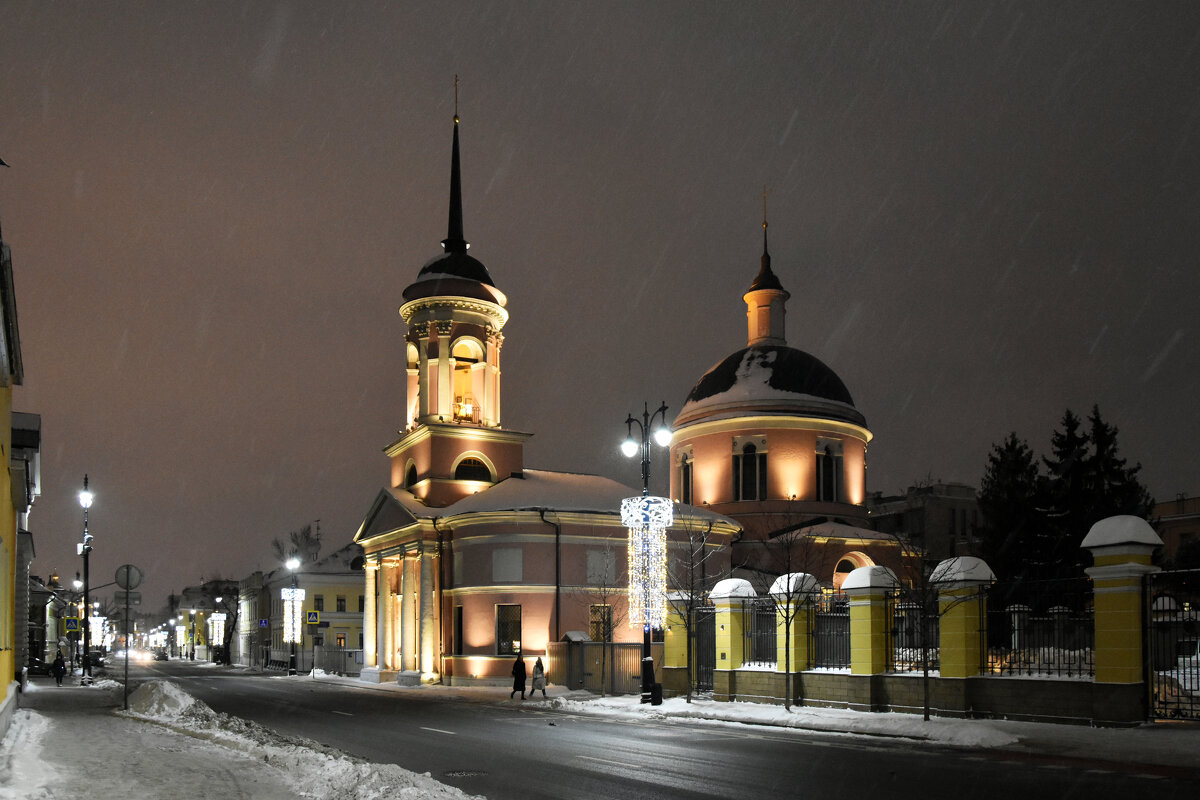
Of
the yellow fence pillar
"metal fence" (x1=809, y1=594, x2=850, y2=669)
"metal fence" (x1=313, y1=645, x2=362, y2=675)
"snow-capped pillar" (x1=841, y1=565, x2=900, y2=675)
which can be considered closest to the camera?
"snow-capped pillar" (x1=841, y1=565, x2=900, y2=675)

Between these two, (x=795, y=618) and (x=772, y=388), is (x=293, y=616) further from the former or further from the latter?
(x=795, y=618)

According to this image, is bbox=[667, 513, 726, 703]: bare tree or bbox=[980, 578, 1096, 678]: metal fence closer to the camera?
bbox=[980, 578, 1096, 678]: metal fence

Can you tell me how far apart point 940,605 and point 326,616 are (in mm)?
62805

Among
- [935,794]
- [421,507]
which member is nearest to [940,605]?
[935,794]

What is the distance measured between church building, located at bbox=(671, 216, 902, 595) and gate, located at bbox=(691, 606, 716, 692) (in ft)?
67.7

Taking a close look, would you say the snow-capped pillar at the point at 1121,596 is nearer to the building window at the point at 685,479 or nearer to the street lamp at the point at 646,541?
the street lamp at the point at 646,541

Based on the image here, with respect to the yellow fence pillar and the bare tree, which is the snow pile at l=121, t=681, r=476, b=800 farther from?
the bare tree

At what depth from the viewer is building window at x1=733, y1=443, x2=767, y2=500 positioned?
54.1 m

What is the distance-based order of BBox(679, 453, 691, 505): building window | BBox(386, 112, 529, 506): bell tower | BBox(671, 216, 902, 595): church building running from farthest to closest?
BBox(679, 453, 691, 505): building window, BBox(671, 216, 902, 595): church building, BBox(386, 112, 529, 506): bell tower

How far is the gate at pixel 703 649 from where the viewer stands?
2922 centimetres

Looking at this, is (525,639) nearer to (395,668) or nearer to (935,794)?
(395,668)

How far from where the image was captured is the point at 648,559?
29938mm

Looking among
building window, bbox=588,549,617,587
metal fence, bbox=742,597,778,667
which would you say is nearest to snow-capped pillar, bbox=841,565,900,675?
metal fence, bbox=742,597,778,667

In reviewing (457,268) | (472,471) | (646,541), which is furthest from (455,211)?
(646,541)
